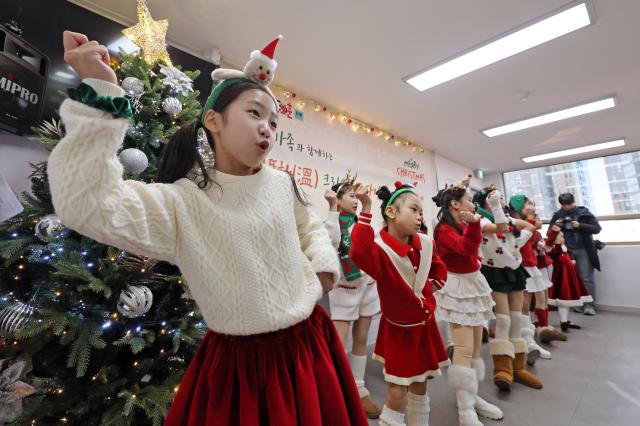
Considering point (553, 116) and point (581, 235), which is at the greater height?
point (553, 116)

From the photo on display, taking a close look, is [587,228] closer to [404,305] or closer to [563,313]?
[563,313]

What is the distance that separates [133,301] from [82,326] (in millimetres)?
213

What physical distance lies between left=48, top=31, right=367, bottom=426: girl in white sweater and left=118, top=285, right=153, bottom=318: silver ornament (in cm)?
59

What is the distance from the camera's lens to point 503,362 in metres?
2.14

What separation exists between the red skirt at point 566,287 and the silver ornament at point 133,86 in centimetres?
467

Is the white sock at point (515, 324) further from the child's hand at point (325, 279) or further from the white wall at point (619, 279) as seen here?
the white wall at point (619, 279)

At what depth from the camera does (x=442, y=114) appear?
374 centimetres

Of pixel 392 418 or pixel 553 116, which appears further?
pixel 553 116

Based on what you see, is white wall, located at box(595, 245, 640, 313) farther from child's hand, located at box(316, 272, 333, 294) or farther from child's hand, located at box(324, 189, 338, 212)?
child's hand, located at box(316, 272, 333, 294)

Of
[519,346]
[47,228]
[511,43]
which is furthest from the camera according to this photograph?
[511,43]

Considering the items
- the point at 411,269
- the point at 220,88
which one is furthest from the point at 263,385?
the point at 411,269

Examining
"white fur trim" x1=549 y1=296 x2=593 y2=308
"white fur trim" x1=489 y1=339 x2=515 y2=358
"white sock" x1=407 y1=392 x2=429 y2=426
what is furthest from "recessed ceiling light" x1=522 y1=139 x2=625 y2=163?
"white sock" x1=407 y1=392 x2=429 y2=426

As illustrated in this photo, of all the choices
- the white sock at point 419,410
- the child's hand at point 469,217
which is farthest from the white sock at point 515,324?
the white sock at point 419,410

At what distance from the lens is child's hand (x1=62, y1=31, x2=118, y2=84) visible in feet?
1.84
